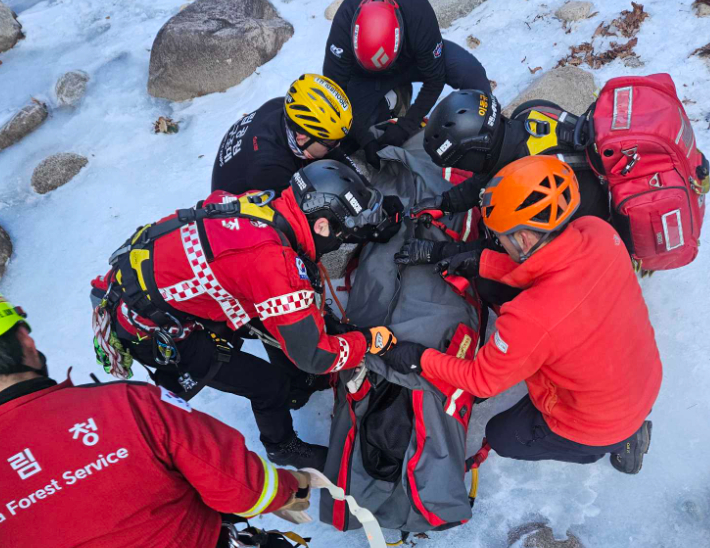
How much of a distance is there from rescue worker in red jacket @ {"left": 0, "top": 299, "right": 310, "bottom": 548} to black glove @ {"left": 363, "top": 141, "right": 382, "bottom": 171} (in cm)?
260

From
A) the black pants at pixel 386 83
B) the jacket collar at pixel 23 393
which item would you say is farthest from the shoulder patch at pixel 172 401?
the black pants at pixel 386 83

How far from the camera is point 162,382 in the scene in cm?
341

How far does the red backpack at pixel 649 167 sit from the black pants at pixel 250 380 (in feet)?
Result: 8.01

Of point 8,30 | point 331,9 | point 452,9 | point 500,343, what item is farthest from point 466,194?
point 8,30

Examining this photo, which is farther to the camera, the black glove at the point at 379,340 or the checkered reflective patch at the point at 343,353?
the black glove at the point at 379,340

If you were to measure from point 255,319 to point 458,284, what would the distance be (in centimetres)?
141

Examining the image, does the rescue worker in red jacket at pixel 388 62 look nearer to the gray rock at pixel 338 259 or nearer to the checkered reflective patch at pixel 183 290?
the gray rock at pixel 338 259

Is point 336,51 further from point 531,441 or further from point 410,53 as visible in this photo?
point 531,441

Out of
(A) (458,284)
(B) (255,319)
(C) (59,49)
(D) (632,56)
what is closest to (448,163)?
(A) (458,284)

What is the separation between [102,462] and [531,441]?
7.65ft

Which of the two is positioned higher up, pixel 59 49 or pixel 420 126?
pixel 59 49

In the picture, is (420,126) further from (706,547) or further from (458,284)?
(706,547)

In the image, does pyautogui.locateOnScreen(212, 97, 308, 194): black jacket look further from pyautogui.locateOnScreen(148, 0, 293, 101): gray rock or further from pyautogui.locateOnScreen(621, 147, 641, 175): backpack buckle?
pyautogui.locateOnScreen(148, 0, 293, 101): gray rock

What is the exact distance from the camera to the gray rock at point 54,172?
627 centimetres
